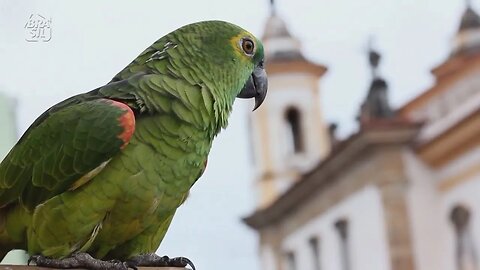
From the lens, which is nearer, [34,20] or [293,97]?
[34,20]

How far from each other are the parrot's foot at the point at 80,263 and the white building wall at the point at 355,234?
32.7ft

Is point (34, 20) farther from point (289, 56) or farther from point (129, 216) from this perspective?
point (289, 56)

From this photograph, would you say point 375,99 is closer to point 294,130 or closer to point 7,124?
point 294,130

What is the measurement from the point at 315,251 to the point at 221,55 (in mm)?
11804

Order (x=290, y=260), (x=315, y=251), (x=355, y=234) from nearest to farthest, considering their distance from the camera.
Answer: (x=355, y=234) → (x=315, y=251) → (x=290, y=260)

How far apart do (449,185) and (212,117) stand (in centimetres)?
964

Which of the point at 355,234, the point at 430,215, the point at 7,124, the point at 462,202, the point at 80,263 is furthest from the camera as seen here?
the point at 355,234

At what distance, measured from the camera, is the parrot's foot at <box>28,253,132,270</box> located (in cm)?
156

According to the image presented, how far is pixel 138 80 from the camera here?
1.66 metres

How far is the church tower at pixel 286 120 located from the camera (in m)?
15.0

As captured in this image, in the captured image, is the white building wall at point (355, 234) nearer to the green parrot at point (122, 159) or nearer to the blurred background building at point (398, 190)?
the blurred background building at point (398, 190)

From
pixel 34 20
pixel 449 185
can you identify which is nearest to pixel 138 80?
pixel 34 20

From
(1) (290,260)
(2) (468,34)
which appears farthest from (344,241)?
(2) (468,34)

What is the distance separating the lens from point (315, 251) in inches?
527
